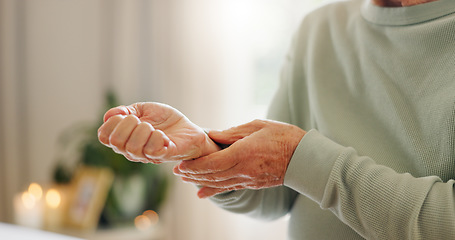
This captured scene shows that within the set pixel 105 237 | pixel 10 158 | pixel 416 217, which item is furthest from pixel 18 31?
pixel 416 217

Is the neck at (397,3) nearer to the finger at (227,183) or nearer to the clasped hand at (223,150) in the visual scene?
the clasped hand at (223,150)

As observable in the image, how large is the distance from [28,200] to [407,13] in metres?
1.66

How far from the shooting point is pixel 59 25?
2.37 meters

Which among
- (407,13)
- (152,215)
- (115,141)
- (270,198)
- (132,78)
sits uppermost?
(407,13)

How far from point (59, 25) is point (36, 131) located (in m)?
0.59

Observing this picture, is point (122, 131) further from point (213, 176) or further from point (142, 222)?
point (142, 222)

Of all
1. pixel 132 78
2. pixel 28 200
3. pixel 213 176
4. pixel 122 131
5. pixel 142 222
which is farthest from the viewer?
pixel 132 78

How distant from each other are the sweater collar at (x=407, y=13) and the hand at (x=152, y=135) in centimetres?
42

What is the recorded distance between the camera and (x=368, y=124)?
820 mm

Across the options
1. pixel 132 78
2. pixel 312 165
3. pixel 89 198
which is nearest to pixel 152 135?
pixel 312 165

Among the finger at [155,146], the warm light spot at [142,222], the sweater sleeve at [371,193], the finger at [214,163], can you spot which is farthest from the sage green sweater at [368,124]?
the warm light spot at [142,222]

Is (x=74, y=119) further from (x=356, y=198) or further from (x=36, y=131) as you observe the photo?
(x=356, y=198)

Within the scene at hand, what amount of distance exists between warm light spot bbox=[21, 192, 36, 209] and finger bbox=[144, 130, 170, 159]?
57.4 inches

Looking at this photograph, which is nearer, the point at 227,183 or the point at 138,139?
the point at 138,139
